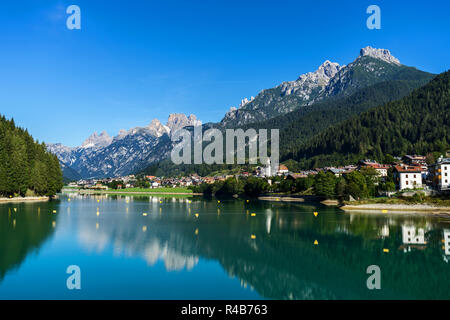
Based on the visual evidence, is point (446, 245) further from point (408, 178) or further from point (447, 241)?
point (408, 178)

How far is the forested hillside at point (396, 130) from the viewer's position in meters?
154

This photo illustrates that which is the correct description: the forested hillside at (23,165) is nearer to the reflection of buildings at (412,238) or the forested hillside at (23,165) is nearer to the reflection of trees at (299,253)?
the reflection of trees at (299,253)

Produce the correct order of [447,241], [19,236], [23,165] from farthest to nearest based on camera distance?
1. [23,165]
2. [19,236]
3. [447,241]

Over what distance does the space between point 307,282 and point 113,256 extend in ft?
55.7

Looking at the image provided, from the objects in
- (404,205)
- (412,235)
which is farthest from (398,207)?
(412,235)

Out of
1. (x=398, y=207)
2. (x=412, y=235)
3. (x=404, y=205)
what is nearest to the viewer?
(x=412, y=235)

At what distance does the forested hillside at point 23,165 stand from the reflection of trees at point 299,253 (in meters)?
43.0

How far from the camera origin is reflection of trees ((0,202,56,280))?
94.5ft

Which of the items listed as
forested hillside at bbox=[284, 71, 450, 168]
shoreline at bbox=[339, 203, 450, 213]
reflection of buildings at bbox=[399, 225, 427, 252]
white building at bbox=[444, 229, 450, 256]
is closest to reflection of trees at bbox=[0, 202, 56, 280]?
reflection of buildings at bbox=[399, 225, 427, 252]

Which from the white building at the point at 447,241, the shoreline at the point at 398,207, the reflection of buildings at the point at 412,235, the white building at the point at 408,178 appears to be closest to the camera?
the white building at the point at 447,241

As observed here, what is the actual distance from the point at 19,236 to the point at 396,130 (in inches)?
6684

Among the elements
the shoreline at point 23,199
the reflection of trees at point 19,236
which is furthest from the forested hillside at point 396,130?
the reflection of trees at point 19,236

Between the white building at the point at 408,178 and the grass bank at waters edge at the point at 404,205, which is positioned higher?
the white building at the point at 408,178

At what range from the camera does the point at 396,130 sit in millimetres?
169750
